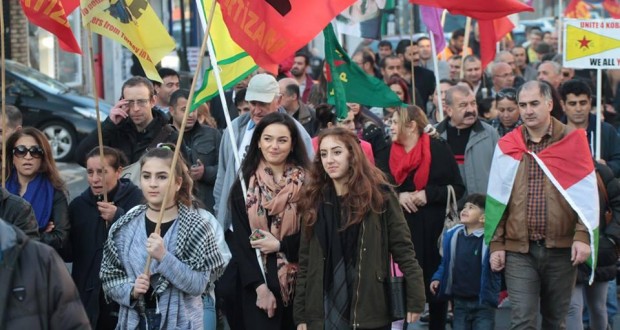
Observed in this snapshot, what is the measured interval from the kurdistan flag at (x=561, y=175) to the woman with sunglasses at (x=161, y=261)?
2.17 meters

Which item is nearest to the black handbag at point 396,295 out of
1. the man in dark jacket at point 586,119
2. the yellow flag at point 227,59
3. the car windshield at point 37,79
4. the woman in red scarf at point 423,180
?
the yellow flag at point 227,59

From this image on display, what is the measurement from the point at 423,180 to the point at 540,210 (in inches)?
62.5

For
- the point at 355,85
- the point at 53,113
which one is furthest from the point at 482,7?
the point at 53,113

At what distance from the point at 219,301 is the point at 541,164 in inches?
89.4

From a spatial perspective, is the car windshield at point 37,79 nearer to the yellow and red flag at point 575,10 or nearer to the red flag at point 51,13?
the yellow and red flag at point 575,10

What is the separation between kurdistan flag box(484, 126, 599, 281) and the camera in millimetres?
8766

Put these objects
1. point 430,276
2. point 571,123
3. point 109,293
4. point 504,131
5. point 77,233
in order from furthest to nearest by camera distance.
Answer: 1. point 504,131
2. point 571,123
3. point 430,276
4. point 77,233
5. point 109,293

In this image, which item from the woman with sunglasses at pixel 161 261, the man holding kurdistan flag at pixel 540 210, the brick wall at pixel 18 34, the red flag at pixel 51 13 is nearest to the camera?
the woman with sunglasses at pixel 161 261

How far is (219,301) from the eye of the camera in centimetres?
941

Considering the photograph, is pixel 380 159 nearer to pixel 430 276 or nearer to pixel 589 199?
pixel 430 276

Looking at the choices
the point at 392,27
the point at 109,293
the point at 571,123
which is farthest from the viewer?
the point at 392,27

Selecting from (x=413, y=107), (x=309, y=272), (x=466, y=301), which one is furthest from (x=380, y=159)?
(x=309, y=272)

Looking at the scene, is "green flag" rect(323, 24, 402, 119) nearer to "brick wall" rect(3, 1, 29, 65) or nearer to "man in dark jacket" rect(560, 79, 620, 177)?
"man in dark jacket" rect(560, 79, 620, 177)

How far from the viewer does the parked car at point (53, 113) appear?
70.1ft
